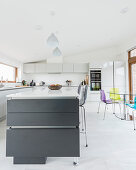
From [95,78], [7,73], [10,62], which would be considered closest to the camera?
[10,62]

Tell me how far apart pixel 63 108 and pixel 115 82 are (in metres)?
5.37

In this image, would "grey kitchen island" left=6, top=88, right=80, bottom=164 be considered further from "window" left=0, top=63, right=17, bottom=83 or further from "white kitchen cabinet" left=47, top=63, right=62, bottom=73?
"white kitchen cabinet" left=47, top=63, right=62, bottom=73

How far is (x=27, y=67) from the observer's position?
6.50 metres

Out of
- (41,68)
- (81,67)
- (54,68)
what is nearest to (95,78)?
(81,67)

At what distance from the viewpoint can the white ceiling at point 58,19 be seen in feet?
8.12

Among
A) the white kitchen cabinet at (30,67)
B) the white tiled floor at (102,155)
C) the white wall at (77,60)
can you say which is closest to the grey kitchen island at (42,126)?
the white tiled floor at (102,155)

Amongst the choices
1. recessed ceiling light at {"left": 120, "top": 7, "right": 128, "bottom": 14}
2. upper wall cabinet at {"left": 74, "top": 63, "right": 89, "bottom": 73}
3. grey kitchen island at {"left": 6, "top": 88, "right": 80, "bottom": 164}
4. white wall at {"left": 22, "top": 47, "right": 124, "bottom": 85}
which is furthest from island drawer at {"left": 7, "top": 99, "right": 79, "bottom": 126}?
white wall at {"left": 22, "top": 47, "right": 124, "bottom": 85}

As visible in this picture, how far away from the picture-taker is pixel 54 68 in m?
6.48

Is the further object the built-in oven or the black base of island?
the built-in oven

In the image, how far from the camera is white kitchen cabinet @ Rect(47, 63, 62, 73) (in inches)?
254

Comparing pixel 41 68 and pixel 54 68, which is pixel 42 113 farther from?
pixel 41 68

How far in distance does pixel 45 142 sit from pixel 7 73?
447cm

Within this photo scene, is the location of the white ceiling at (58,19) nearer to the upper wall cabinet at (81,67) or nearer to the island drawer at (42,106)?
the island drawer at (42,106)

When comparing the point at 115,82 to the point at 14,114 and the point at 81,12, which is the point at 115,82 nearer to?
the point at 81,12
